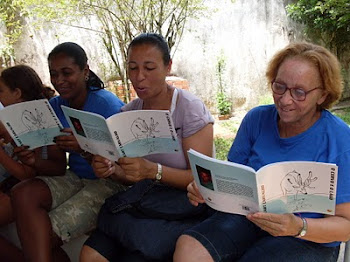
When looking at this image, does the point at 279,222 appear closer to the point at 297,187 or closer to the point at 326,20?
the point at 297,187

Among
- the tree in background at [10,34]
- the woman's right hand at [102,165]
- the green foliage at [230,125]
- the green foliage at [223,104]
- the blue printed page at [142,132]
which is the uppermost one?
the tree in background at [10,34]

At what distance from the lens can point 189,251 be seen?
130cm

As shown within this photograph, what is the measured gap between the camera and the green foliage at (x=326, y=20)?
616 centimetres

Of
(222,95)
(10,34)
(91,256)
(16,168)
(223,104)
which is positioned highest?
(10,34)

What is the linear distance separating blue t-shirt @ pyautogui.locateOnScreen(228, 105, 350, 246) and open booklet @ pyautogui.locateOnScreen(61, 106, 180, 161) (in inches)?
12.9

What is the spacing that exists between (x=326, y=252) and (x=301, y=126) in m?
0.47

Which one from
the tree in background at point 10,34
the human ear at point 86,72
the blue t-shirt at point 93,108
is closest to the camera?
the blue t-shirt at point 93,108

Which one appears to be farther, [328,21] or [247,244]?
[328,21]

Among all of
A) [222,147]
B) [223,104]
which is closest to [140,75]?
[222,147]

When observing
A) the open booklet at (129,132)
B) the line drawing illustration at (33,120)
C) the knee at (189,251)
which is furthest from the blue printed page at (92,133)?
the knee at (189,251)

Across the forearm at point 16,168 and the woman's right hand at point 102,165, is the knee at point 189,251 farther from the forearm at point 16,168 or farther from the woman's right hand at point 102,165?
the forearm at point 16,168

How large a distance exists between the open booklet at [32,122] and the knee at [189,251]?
0.84 m

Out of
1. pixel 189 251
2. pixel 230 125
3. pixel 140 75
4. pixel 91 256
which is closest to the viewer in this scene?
pixel 189 251

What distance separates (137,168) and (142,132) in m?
0.16
